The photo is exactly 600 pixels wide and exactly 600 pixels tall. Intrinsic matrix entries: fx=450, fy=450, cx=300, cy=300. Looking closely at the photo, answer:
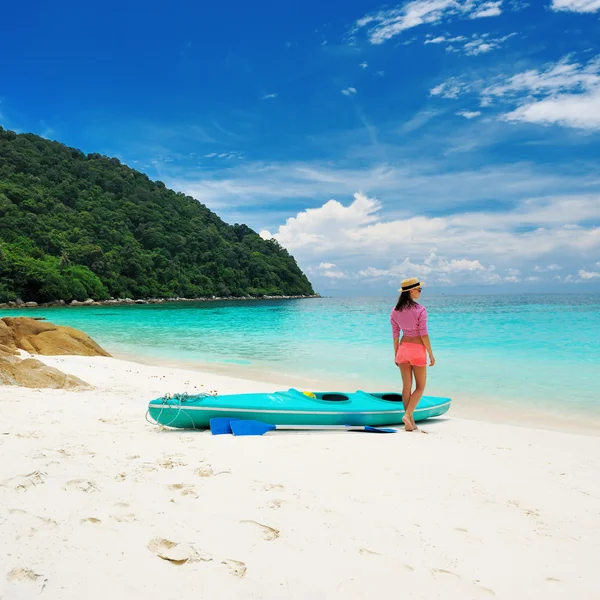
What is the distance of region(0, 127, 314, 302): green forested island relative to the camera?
177 feet

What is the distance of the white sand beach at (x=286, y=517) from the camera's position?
1.92 meters

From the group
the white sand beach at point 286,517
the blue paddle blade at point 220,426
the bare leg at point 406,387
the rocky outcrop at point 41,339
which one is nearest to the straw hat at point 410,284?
the bare leg at point 406,387

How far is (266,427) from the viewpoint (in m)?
4.53

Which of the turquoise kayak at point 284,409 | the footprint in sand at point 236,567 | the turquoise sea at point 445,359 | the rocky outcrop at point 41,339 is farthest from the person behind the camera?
the rocky outcrop at point 41,339

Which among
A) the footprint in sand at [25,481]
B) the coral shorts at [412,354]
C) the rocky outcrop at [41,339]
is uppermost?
the coral shorts at [412,354]

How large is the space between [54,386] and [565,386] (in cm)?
850

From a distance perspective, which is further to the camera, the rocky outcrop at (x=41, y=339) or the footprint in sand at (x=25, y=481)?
the rocky outcrop at (x=41, y=339)

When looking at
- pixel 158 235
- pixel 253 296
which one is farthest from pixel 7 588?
pixel 253 296

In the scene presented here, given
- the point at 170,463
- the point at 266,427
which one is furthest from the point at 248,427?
the point at 170,463

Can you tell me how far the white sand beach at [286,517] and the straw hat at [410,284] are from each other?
1.56 meters

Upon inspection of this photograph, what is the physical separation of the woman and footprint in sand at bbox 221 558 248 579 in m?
3.13

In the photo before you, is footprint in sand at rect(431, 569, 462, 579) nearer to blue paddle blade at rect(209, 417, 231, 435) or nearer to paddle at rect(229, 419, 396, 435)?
→ paddle at rect(229, 419, 396, 435)

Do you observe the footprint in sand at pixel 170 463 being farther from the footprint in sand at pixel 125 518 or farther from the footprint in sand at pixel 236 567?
the footprint in sand at pixel 236 567

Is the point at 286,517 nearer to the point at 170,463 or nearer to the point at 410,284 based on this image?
the point at 170,463
